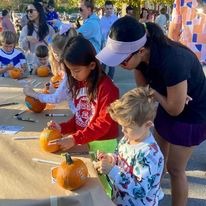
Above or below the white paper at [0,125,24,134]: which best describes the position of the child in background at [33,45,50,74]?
below

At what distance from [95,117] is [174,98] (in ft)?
1.66

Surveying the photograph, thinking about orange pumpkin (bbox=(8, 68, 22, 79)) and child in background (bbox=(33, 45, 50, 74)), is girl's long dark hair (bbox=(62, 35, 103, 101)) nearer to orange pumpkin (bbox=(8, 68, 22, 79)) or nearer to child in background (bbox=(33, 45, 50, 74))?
orange pumpkin (bbox=(8, 68, 22, 79))

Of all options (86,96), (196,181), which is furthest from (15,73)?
(196,181)

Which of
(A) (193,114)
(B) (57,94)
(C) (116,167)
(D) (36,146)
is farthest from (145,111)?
(B) (57,94)

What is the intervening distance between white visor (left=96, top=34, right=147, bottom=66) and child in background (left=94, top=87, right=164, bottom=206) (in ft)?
0.76

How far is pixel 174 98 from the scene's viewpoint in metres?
1.98

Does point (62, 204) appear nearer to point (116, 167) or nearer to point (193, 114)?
point (116, 167)

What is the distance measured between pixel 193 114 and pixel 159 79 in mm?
292

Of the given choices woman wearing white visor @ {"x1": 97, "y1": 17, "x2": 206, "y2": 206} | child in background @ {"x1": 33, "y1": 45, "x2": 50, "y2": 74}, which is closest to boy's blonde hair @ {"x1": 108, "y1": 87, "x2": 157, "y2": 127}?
woman wearing white visor @ {"x1": 97, "y1": 17, "x2": 206, "y2": 206}

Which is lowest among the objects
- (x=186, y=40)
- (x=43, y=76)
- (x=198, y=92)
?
(x=43, y=76)

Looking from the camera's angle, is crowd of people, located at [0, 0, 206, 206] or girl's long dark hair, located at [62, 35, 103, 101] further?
girl's long dark hair, located at [62, 35, 103, 101]

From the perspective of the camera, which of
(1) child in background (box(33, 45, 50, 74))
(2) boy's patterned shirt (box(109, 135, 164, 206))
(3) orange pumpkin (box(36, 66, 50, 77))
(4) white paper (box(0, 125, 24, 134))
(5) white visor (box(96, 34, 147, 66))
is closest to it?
(2) boy's patterned shirt (box(109, 135, 164, 206))

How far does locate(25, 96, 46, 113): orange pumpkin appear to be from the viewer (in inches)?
105

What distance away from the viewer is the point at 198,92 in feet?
7.13
